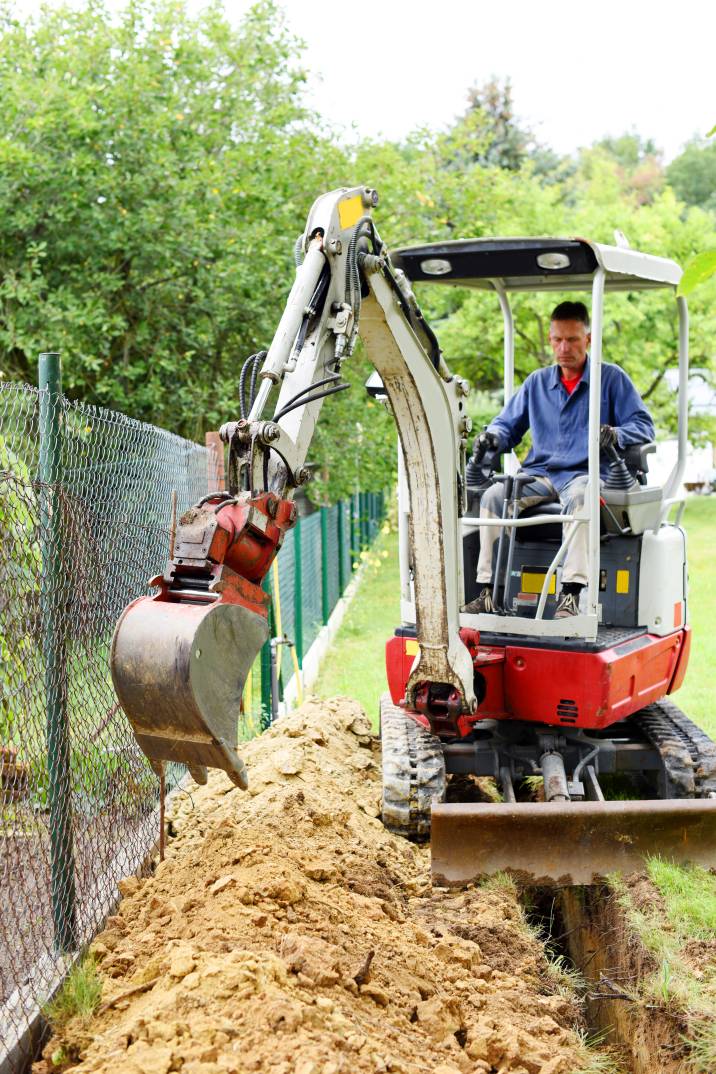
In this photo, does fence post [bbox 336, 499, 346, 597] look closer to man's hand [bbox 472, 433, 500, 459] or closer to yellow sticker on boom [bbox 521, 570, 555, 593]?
man's hand [bbox 472, 433, 500, 459]

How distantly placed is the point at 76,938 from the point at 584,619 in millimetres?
2976

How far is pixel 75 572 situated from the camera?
4551 mm

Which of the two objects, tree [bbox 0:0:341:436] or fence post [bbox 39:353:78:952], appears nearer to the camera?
fence post [bbox 39:353:78:952]

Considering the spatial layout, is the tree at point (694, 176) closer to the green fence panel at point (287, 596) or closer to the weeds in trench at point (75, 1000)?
the green fence panel at point (287, 596)

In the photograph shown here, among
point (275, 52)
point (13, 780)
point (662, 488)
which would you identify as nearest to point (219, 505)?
Answer: point (13, 780)

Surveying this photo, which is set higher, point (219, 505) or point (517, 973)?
point (219, 505)

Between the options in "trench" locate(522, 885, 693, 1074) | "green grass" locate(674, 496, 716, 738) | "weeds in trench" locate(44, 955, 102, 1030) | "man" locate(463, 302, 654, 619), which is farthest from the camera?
"green grass" locate(674, 496, 716, 738)

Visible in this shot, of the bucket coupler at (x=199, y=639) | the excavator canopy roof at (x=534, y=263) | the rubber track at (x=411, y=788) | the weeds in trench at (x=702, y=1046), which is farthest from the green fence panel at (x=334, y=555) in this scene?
the weeds in trench at (x=702, y=1046)

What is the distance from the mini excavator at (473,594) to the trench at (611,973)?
1.02ft

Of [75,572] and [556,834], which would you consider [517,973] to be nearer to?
[556,834]

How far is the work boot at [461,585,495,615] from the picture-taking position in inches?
256

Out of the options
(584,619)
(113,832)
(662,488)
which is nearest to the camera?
(113,832)

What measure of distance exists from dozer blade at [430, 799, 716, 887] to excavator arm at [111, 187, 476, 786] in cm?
73

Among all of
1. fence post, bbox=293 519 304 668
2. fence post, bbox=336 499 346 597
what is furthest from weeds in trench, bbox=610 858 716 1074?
fence post, bbox=336 499 346 597
